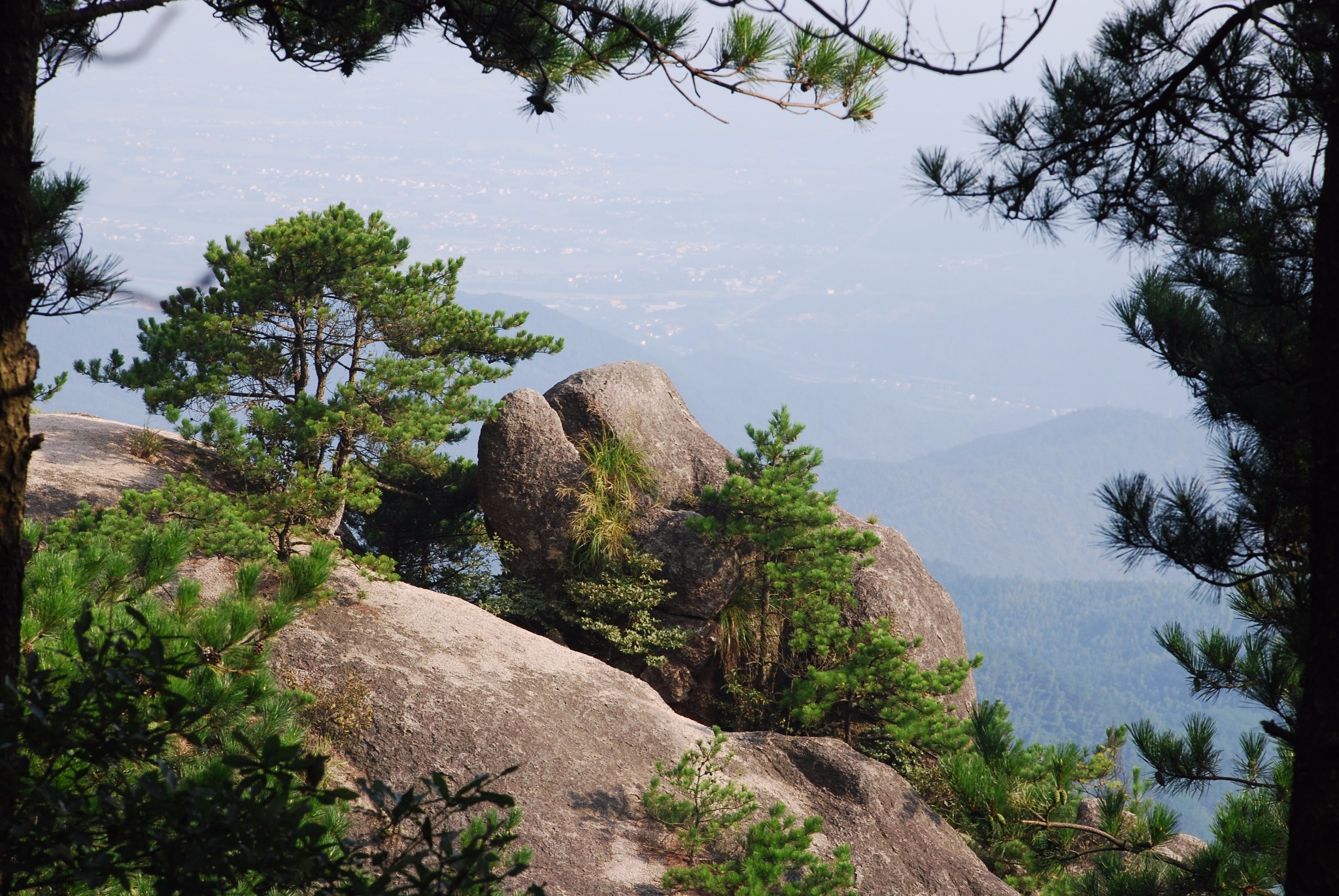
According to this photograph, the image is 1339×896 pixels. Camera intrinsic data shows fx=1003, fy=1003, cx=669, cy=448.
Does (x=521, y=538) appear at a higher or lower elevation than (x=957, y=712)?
higher

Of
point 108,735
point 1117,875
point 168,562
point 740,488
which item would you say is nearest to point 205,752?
point 168,562

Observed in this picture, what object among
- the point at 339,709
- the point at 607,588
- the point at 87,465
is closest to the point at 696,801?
the point at 339,709

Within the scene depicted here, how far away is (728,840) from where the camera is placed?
23.2 feet

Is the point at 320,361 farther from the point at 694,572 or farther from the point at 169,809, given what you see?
the point at 169,809

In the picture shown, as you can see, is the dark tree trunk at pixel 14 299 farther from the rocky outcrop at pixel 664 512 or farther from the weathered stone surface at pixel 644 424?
the weathered stone surface at pixel 644 424

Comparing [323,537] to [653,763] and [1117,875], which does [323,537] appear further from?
[1117,875]

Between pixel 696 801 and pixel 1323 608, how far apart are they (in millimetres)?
4795

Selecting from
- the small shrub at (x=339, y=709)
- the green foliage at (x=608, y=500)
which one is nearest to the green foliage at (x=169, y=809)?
the small shrub at (x=339, y=709)

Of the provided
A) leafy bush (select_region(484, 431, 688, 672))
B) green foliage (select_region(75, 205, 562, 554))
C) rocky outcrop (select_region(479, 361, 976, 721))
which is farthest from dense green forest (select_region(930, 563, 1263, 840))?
green foliage (select_region(75, 205, 562, 554))

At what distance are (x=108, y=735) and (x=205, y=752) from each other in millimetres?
3393

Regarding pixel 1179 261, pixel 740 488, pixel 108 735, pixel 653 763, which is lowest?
pixel 653 763

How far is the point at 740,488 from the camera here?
10633 millimetres

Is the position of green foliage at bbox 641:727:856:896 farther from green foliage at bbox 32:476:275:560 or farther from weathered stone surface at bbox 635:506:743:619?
green foliage at bbox 32:476:275:560

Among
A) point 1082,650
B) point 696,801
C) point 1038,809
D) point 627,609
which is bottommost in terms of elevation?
point 1082,650
